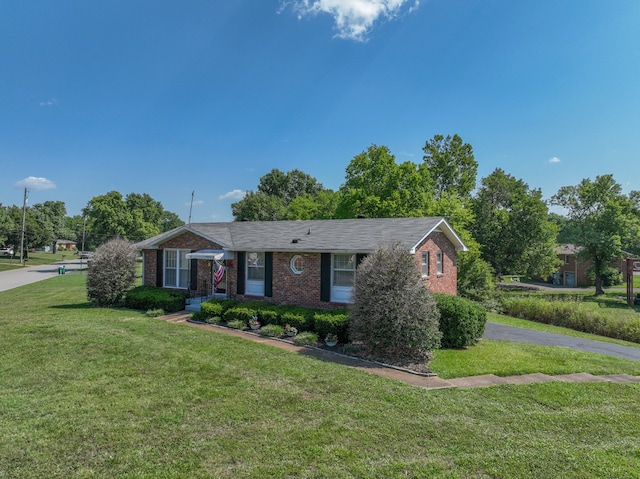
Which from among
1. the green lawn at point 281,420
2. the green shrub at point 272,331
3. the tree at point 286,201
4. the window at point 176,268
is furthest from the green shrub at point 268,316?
the tree at point 286,201

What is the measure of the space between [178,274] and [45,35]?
11.3 m

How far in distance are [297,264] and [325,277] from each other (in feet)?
4.92

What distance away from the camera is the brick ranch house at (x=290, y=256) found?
44.9ft

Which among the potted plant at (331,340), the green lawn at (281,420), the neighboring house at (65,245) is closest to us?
the green lawn at (281,420)

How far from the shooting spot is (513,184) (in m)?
37.4

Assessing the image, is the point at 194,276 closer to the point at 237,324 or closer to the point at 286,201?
the point at 237,324

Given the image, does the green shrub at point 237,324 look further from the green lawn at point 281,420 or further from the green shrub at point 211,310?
the green lawn at point 281,420

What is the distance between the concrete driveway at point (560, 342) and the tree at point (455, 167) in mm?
22921

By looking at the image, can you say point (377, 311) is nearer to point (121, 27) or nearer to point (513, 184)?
point (121, 27)

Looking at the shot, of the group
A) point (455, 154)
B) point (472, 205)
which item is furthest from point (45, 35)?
point (472, 205)

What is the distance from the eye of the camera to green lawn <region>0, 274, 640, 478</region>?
14.1ft

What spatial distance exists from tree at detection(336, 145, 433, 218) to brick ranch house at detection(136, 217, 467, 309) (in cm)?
1068

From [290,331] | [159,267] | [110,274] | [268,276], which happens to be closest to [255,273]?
[268,276]

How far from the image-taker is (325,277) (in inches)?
541
